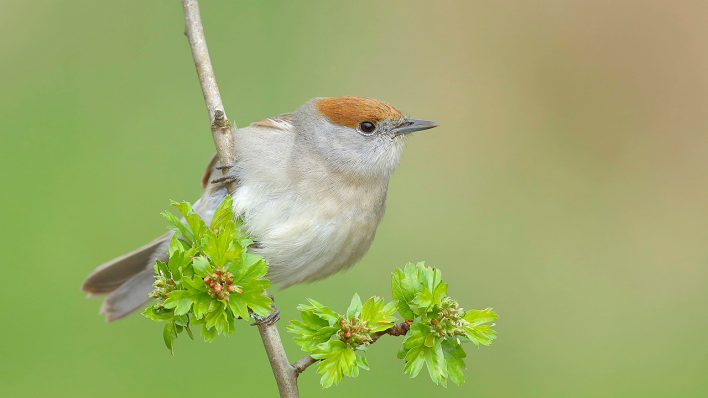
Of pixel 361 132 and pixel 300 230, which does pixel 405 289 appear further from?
pixel 361 132

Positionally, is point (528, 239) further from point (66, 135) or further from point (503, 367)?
point (66, 135)

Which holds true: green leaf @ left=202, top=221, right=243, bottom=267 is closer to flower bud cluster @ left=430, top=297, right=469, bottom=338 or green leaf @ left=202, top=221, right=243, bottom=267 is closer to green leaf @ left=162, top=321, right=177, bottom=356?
green leaf @ left=162, top=321, right=177, bottom=356

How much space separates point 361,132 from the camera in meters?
3.62


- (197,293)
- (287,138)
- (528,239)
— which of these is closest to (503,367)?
(528,239)

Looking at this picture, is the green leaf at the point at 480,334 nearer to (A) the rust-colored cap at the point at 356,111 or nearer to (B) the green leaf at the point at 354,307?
(B) the green leaf at the point at 354,307

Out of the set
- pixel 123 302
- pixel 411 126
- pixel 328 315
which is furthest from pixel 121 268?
pixel 328 315

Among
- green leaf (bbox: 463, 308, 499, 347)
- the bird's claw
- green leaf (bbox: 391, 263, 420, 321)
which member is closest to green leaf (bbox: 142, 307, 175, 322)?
green leaf (bbox: 391, 263, 420, 321)

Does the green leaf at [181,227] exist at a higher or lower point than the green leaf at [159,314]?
higher

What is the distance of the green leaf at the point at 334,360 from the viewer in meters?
1.80

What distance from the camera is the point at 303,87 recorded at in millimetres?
5691

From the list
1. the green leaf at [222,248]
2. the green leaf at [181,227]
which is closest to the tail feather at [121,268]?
the green leaf at [181,227]

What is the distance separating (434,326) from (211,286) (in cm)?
68

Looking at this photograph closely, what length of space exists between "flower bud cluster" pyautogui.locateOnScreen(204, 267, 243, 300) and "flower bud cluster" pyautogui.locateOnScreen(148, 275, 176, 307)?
0.16 m

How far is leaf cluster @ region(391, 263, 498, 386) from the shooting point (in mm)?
1836
